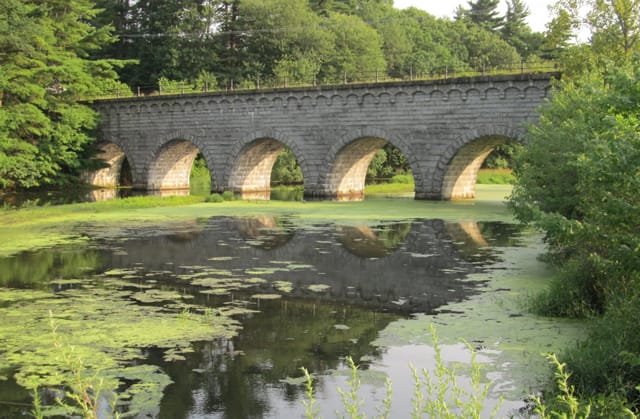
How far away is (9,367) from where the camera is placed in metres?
8.49

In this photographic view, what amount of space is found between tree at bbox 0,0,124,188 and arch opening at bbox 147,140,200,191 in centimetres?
369

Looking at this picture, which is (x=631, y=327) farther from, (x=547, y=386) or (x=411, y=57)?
(x=411, y=57)

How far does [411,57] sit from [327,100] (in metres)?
37.9

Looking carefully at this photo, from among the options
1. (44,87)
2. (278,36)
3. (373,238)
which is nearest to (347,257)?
(373,238)

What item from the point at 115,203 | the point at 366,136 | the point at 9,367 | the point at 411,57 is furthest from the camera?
the point at 411,57

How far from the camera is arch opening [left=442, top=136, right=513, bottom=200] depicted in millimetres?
29125

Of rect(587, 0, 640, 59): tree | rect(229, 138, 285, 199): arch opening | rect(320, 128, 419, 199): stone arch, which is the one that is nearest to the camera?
rect(587, 0, 640, 59): tree

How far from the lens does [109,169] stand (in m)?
43.2

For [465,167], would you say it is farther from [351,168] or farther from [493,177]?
[493,177]

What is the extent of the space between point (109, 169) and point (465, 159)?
22.1 meters

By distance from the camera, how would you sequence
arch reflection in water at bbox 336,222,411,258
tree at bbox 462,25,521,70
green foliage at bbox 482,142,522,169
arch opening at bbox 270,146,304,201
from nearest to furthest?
arch reflection in water at bbox 336,222,411,258 → arch opening at bbox 270,146,304,201 → green foliage at bbox 482,142,522,169 → tree at bbox 462,25,521,70

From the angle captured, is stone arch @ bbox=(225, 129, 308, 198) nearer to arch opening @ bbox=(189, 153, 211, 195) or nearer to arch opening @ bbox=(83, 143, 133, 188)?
arch opening @ bbox=(83, 143, 133, 188)

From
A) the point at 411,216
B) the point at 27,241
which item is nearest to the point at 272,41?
the point at 411,216

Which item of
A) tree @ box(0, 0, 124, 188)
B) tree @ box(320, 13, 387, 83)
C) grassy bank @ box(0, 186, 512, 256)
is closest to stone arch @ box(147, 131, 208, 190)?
tree @ box(0, 0, 124, 188)
